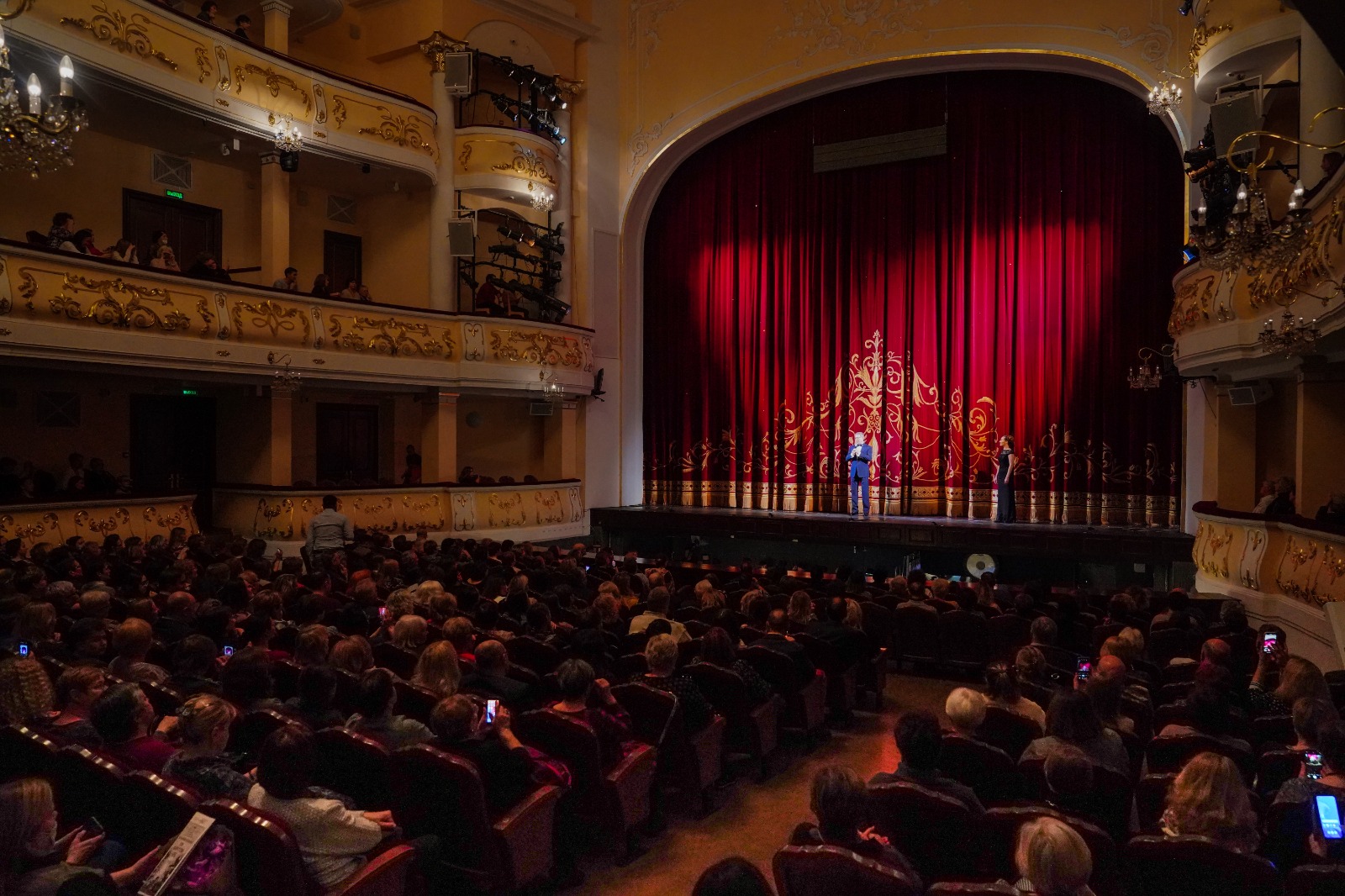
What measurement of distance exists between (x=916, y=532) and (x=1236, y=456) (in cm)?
382

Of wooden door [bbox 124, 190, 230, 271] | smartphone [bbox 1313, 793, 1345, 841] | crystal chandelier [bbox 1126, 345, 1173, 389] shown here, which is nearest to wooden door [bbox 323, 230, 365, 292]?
wooden door [bbox 124, 190, 230, 271]

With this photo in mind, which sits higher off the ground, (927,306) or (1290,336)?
(927,306)

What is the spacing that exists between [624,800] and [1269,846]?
7.33 ft

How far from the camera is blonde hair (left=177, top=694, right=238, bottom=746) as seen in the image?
2.88 meters

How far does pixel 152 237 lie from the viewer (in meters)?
12.6

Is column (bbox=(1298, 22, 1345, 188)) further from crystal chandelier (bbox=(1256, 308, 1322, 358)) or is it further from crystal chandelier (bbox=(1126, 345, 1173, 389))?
crystal chandelier (bbox=(1126, 345, 1173, 389))

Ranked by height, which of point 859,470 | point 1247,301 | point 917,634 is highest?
point 1247,301

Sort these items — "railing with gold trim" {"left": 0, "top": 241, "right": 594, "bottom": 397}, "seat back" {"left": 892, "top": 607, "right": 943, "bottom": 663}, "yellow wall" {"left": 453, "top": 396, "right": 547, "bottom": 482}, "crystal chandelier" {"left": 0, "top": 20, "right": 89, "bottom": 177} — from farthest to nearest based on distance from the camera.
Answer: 1. "yellow wall" {"left": 453, "top": 396, "right": 547, "bottom": 482}
2. "railing with gold trim" {"left": 0, "top": 241, "right": 594, "bottom": 397}
3. "seat back" {"left": 892, "top": 607, "right": 943, "bottom": 663}
4. "crystal chandelier" {"left": 0, "top": 20, "right": 89, "bottom": 177}

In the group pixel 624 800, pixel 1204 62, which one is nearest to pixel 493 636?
pixel 624 800

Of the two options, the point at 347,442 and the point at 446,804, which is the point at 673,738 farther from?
the point at 347,442

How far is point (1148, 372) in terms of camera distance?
39.7 feet

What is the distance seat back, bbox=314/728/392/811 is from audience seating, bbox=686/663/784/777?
173cm

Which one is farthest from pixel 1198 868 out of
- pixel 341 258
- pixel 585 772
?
pixel 341 258

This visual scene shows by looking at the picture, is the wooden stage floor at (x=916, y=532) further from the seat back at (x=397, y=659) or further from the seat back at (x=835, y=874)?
the seat back at (x=835, y=874)
